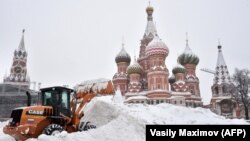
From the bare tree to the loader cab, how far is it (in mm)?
28342

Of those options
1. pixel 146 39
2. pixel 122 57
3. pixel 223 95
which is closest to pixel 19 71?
pixel 122 57

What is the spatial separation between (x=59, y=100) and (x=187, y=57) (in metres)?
42.6

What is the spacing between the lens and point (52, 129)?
10445mm

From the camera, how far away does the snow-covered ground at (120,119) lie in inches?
416

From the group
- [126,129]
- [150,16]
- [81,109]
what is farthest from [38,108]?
[150,16]

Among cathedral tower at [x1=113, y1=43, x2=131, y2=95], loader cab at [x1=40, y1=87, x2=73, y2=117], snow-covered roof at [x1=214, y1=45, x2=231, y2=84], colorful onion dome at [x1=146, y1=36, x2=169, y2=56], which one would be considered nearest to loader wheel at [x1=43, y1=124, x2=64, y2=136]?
loader cab at [x1=40, y1=87, x2=73, y2=117]

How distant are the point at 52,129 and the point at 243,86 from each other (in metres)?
30.3

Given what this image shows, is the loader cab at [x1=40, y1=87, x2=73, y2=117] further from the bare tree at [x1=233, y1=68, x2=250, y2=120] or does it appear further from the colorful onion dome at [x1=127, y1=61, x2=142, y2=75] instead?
the colorful onion dome at [x1=127, y1=61, x2=142, y2=75]

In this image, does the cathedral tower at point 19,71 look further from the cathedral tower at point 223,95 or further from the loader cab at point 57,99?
the loader cab at point 57,99

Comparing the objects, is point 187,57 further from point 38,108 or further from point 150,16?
point 38,108

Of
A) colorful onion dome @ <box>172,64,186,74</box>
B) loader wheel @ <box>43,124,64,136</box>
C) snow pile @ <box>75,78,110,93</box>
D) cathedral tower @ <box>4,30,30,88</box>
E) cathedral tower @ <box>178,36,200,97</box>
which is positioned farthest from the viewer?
cathedral tower @ <box>4,30,30,88</box>

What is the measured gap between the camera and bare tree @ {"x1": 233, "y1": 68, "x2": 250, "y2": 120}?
34469 mm

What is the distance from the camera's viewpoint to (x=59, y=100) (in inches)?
453

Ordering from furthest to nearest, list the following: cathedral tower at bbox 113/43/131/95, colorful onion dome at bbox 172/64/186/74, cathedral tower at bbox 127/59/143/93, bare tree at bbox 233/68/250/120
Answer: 1. cathedral tower at bbox 113/43/131/95
2. colorful onion dome at bbox 172/64/186/74
3. cathedral tower at bbox 127/59/143/93
4. bare tree at bbox 233/68/250/120
